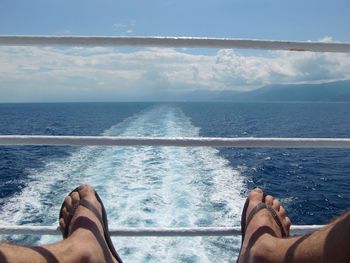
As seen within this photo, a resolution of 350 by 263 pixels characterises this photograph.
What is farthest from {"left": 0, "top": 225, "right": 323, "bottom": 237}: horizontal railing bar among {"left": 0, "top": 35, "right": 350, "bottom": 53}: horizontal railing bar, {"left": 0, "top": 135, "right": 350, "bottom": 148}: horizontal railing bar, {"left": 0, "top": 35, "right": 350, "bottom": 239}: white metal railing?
{"left": 0, "top": 35, "right": 350, "bottom": 53}: horizontal railing bar

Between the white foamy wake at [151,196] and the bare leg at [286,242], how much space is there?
4607 millimetres

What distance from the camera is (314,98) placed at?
7569 inches

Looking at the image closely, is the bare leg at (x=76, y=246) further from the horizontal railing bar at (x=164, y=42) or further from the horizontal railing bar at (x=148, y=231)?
the horizontal railing bar at (x=164, y=42)

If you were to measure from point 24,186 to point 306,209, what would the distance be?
319 inches

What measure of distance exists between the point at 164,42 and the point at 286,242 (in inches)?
30.8

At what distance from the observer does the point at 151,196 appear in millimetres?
8555

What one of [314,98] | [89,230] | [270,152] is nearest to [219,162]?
[270,152]

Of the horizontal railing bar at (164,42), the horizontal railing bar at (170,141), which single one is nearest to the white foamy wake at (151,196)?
the horizontal railing bar at (170,141)

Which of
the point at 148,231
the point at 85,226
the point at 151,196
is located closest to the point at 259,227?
the point at 148,231

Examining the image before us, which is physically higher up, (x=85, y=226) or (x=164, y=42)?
(x=164, y=42)

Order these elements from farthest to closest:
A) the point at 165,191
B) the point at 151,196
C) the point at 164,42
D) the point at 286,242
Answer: the point at 165,191 < the point at 151,196 < the point at 164,42 < the point at 286,242

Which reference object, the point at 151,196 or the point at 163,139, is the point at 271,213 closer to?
the point at 163,139

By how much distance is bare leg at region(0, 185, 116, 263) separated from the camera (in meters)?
1.06

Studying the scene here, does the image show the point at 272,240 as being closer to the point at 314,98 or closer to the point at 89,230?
the point at 89,230
